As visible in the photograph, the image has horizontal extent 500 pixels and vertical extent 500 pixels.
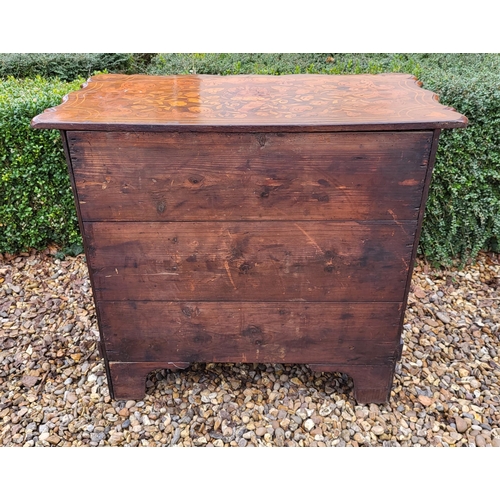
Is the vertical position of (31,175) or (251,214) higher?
(251,214)

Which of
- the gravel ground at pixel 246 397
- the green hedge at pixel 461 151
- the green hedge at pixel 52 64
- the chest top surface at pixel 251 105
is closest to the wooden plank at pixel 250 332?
the gravel ground at pixel 246 397

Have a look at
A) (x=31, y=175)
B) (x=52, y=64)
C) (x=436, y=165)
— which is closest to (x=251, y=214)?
(x=436, y=165)

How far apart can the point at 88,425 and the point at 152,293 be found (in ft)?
2.20

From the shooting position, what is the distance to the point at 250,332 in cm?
205

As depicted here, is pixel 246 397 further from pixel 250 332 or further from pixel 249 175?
pixel 249 175

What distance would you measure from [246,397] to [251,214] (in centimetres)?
91

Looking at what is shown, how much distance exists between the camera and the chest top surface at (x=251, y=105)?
1.64 meters

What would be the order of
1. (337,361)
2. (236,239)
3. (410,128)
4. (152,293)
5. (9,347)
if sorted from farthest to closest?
(9,347) < (337,361) < (152,293) < (236,239) < (410,128)

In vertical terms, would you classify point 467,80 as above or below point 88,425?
above

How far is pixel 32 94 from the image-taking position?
2967 millimetres

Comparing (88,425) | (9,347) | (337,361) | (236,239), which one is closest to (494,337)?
(337,361)

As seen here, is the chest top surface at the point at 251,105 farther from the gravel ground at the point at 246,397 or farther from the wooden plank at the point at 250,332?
the gravel ground at the point at 246,397

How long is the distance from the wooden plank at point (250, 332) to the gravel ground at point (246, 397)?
241 mm

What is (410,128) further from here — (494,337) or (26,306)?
(26,306)
